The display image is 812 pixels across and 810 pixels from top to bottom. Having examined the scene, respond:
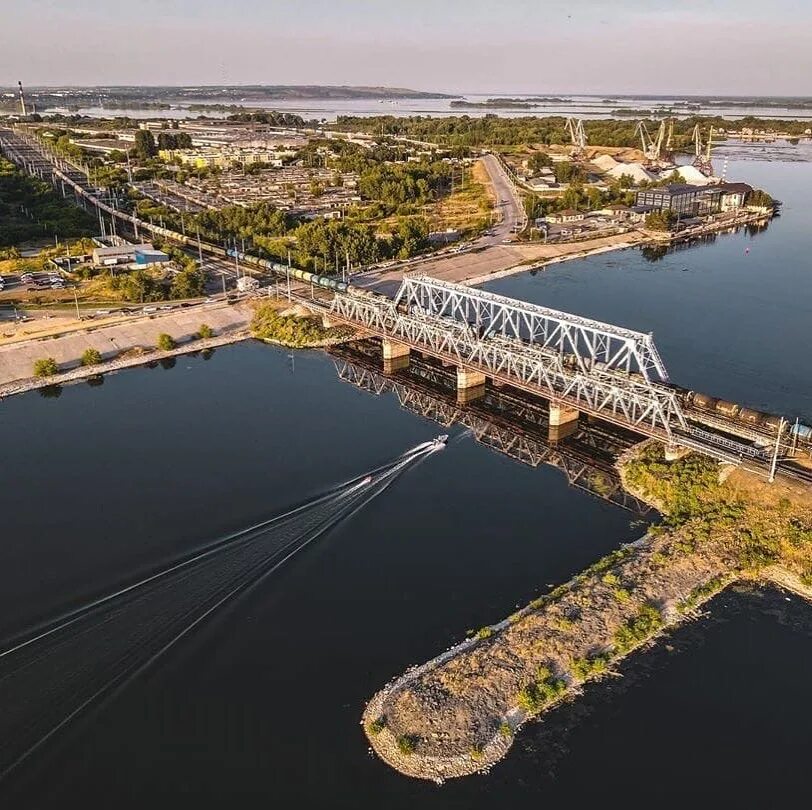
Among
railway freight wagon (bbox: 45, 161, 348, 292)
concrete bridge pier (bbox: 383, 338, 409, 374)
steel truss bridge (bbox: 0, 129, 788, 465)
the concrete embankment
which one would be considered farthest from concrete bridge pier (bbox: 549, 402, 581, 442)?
the concrete embankment

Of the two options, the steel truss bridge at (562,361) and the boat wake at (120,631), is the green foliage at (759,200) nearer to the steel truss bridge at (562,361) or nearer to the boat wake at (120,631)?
the steel truss bridge at (562,361)

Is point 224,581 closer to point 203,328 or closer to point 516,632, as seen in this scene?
point 516,632

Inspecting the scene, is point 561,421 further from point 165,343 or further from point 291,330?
point 165,343

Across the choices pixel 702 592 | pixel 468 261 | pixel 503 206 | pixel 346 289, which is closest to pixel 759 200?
pixel 503 206

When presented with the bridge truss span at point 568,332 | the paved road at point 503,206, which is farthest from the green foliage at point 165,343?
the paved road at point 503,206

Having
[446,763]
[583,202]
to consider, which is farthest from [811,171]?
[446,763]

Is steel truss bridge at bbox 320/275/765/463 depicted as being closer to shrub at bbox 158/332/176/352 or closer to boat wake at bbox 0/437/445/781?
shrub at bbox 158/332/176/352
